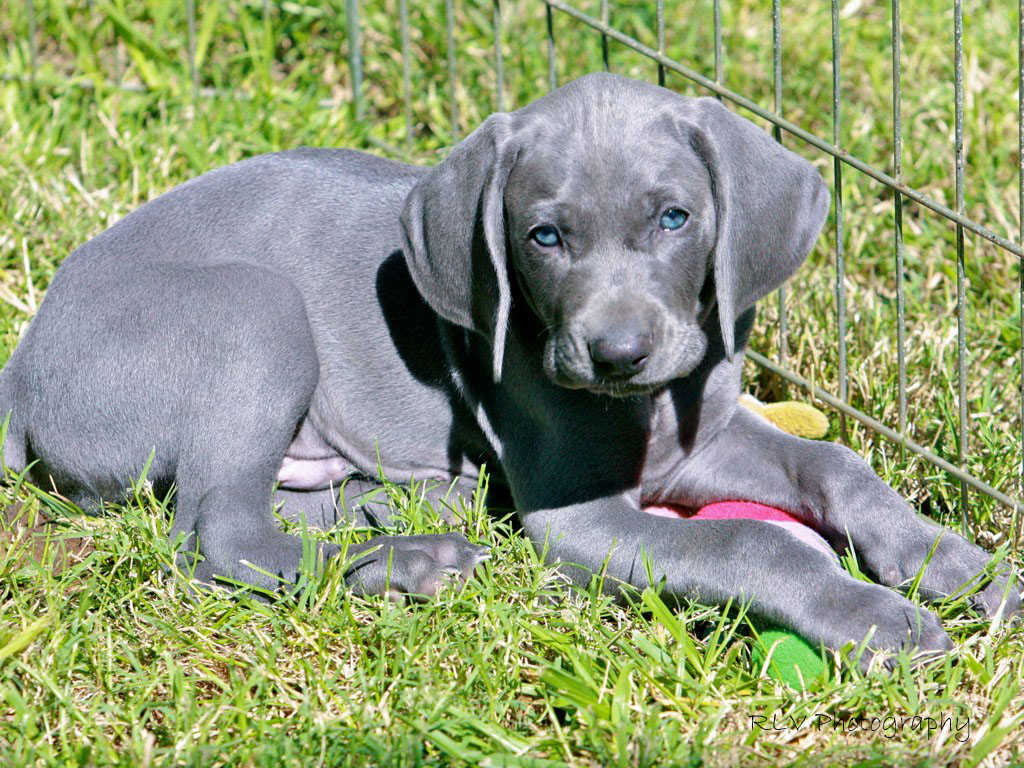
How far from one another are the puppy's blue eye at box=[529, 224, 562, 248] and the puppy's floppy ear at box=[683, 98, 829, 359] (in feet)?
1.50

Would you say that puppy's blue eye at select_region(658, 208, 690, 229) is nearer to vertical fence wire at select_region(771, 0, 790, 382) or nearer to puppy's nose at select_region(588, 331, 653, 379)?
puppy's nose at select_region(588, 331, 653, 379)

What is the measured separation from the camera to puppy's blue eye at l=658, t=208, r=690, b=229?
12.3 feet

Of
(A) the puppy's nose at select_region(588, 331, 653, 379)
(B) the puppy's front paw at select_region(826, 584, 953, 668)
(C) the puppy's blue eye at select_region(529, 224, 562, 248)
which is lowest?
(B) the puppy's front paw at select_region(826, 584, 953, 668)

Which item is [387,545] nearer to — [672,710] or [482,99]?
[672,710]

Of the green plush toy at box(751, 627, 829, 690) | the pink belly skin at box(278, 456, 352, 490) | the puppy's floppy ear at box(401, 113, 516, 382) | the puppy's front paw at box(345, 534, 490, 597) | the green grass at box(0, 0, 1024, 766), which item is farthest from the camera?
the pink belly skin at box(278, 456, 352, 490)

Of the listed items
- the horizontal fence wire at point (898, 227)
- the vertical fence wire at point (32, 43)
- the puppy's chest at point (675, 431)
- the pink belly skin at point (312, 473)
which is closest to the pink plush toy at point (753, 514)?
the puppy's chest at point (675, 431)

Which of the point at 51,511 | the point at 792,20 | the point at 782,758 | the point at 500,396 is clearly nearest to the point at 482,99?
the point at 792,20

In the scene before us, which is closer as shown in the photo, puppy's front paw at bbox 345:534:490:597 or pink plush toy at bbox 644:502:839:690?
pink plush toy at bbox 644:502:839:690

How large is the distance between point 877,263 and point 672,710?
2978 mm

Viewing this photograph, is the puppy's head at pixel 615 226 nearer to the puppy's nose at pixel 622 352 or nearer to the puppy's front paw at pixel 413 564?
the puppy's nose at pixel 622 352

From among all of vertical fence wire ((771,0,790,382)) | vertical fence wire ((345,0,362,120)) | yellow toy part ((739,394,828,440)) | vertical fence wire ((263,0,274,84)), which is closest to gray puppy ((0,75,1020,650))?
yellow toy part ((739,394,828,440))

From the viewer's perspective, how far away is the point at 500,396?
4328mm

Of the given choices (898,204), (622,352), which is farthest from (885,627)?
(898,204)

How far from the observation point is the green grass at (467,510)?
320 cm
